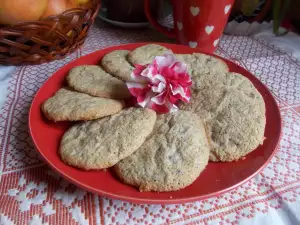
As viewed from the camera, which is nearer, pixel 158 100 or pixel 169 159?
pixel 169 159

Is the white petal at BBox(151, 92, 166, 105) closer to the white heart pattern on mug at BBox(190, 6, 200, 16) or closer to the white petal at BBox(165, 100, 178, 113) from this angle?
the white petal at BBox(165, 100, 178, 113)

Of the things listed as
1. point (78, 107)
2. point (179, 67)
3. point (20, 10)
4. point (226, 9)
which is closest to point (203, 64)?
point (179, 67)

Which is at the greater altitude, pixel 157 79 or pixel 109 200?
pixel 157 79

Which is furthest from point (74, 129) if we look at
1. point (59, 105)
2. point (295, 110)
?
point (295, 110)

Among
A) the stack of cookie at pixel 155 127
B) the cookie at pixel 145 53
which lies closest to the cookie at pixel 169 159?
the stack of cookie at pixel 155 127

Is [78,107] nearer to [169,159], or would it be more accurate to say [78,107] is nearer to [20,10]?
[169,159]

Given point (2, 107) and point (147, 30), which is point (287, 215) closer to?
point (2, 107)

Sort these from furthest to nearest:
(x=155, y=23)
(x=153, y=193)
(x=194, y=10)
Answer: (x=155, y=23), (x=194, y=10), (x=153, y=193)
